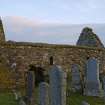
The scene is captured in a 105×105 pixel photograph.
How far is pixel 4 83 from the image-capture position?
26.7 m

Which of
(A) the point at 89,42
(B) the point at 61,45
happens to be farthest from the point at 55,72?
(A) the point at 89,42

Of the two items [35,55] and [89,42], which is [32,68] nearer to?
[35,55]

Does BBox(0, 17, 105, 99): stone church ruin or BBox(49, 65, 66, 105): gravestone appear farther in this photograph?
BBox(0, 17, 105, 99): stone church ruin

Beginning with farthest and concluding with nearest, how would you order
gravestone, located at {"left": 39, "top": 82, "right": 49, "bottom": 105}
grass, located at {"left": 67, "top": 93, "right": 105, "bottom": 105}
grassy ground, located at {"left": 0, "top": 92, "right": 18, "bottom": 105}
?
1. grass, located at {"left": 67, "top": 93, "right": 105, "bottom": 105}
2. grassy ground, located at {"left": 0, "top": 92, "right": 18, "bottom": 105}
3. gravestone, located at {"left": 39, "top": 82, "right": 49, "bottom": 105}

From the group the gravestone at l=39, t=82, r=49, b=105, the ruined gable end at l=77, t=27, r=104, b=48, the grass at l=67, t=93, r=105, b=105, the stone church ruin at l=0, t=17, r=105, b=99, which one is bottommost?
the grass at l=67, t=93, r=105, b=105

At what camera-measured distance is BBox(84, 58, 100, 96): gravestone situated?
899 inches

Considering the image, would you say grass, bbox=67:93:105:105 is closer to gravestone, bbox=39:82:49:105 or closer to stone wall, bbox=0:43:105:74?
gravestone, bbox=39:82:49:105

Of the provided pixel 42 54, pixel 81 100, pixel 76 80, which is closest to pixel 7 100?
pixel 81 100

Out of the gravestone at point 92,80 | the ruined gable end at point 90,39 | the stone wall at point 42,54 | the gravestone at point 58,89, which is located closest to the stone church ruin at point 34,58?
the stone wall at point 42,54

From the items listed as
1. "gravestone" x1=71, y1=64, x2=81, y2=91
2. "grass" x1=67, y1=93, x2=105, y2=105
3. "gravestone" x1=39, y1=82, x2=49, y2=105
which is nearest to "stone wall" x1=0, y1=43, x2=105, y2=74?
"gravestone" x1=71, y1=64, x2=81, y2=91

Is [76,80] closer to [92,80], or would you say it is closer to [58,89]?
[92,80]

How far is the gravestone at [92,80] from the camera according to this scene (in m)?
22.8

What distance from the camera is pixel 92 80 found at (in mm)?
23109

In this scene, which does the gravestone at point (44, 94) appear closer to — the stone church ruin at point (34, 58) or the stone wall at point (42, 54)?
the stone church ruin at point (34, 58)
